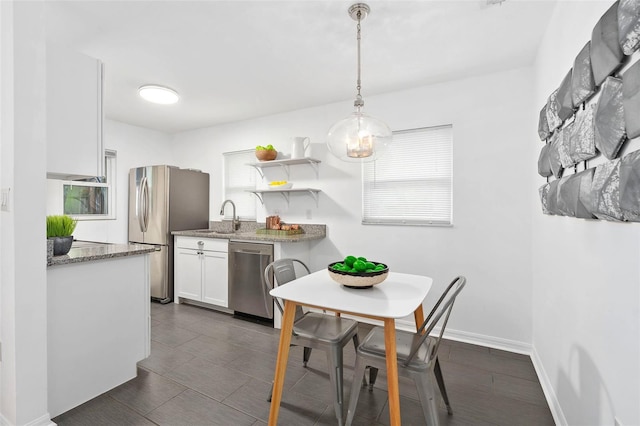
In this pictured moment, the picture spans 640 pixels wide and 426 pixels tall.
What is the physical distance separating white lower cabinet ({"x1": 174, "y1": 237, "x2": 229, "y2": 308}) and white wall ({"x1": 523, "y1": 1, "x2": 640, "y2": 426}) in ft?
10.3

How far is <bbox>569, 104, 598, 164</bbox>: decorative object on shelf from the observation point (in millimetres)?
1203

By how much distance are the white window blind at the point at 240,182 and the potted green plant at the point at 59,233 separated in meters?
2.38

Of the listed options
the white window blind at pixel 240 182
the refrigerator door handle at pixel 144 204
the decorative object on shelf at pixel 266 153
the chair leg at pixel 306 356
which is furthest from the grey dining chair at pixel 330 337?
the refrigerator door handle at pixel 144 204

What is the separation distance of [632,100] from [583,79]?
0.51 meters

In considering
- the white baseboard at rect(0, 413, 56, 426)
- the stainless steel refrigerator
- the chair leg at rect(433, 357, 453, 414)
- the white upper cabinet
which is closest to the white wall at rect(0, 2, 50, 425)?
the white baseboard at rect(0, 413, 56, 426)

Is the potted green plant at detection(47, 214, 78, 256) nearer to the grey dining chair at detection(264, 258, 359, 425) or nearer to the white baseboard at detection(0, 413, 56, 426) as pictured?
the white baseboard at detection(0, 413, 56, 426)

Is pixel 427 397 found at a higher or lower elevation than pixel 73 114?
lower

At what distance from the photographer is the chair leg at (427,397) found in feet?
4.87

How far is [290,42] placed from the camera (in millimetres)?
Result: 2355

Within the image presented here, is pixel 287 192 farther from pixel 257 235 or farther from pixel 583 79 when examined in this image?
pixel 583 79

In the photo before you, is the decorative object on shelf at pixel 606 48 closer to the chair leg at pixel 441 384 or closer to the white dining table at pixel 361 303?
the white dining table at pixel 361 303

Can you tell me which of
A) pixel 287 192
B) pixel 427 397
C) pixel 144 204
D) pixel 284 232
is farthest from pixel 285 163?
pixel 427 397

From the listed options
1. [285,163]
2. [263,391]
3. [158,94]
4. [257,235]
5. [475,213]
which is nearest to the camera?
[263,391]

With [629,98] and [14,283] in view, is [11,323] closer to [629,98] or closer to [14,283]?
[14,283]
